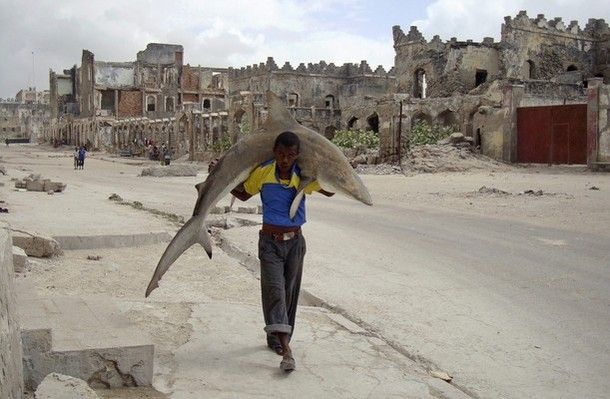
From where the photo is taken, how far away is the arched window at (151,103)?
76062mm

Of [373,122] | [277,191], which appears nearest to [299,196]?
[277,191]

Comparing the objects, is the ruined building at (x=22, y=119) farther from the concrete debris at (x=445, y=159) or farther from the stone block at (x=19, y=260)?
the stone block at (x=19, y=260)

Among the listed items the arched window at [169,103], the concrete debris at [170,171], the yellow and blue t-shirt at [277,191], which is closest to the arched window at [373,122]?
the concrete debris at [170,171]

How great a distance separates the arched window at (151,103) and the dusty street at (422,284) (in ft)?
207

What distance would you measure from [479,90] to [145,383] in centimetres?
3326

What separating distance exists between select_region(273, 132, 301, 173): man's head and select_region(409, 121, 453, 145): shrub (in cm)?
2804

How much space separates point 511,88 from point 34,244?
24279 millimetres

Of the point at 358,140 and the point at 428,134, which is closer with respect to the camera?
the point at 428,134

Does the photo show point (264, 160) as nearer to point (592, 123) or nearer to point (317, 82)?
point (592, 123)

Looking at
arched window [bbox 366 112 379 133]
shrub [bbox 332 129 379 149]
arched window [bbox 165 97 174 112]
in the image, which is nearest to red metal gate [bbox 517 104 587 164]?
shrub [bbox 332 129 379 149]

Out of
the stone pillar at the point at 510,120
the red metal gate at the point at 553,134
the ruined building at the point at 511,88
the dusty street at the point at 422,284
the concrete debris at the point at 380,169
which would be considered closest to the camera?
the dusty street at the point at 422,284

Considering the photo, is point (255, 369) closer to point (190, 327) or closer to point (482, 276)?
point (190, 327)

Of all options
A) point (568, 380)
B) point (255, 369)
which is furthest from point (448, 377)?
point (255, 369)

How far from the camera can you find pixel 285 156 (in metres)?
4.46
